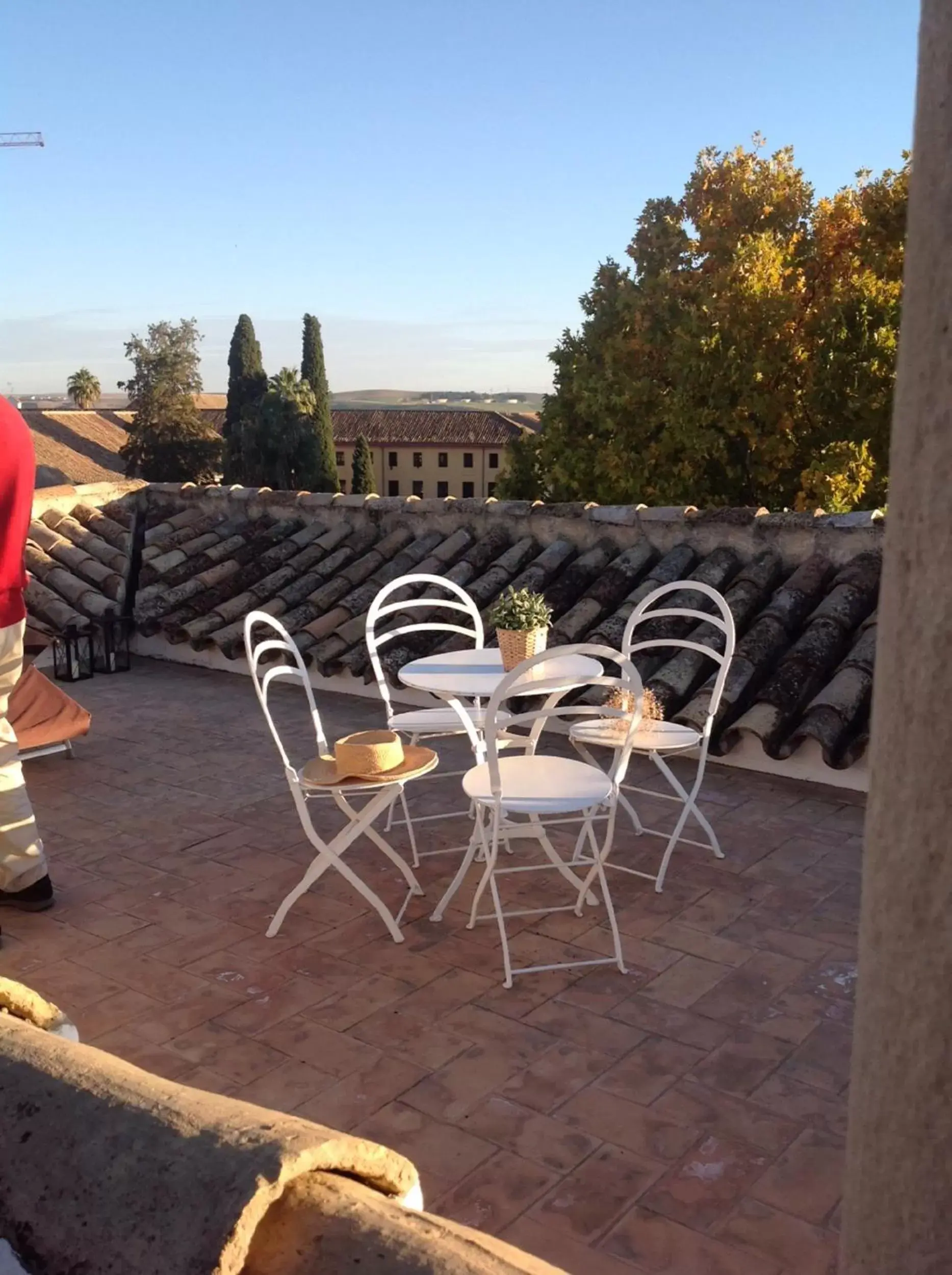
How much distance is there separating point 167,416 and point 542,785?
44193mm

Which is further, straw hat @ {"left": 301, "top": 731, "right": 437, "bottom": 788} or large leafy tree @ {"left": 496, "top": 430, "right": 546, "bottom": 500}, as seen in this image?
large leafy tree @ {"left": 496, "top": 430, "right": 546, "bottom": 500}

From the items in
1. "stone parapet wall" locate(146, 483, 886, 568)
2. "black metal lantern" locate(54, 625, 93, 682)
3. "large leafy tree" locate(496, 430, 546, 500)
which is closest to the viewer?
"stone parapet wall" locate(146, 483, 886, 568)

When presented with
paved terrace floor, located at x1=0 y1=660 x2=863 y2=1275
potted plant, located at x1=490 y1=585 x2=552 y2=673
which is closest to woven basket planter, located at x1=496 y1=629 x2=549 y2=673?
potted plant, located at x1=490 y1=585 x2=552 y2=673

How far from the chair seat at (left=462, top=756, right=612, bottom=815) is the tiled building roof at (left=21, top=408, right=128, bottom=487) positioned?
37.2 meters

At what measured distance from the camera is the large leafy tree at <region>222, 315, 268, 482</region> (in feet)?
137

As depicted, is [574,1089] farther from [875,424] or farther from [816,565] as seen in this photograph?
[875,424]

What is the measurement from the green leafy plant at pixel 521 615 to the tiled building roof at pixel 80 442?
3664cm

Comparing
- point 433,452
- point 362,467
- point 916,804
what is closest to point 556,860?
point 916,804

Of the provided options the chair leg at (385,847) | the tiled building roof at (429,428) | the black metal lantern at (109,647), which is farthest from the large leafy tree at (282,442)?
the chair leg at (385,847)

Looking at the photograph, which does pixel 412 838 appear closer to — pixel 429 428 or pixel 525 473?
pixel 525 473

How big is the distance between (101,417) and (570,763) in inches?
1983

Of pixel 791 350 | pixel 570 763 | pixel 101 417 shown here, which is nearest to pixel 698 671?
pixel 570 763

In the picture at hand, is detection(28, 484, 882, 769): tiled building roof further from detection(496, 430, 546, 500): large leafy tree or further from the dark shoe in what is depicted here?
detection(496, 430, 546, 500): large leafy tree

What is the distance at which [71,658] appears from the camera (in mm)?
7637
